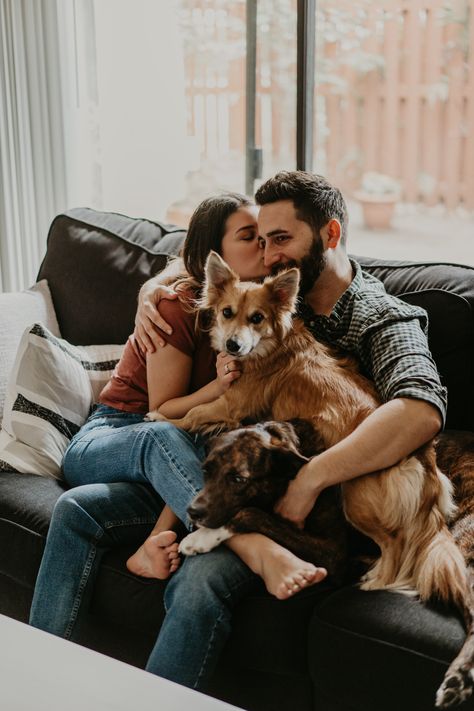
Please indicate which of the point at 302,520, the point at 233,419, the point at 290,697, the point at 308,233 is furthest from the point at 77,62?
the point at 290,697

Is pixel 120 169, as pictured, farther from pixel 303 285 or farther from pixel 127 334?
pixel 303 285

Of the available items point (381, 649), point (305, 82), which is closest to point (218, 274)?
point (381, 649)

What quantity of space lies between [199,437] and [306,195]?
2.38 feet

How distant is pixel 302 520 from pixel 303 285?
680mm

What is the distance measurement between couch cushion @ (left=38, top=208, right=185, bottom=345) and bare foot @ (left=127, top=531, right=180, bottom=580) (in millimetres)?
1001

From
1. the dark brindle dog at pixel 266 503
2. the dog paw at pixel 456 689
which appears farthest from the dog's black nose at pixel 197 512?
the dog paw at pixel 456 689

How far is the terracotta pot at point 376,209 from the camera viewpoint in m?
4.16

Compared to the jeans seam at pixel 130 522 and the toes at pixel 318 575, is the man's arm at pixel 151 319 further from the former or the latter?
the toes at pixel 318 575

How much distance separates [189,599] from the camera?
1827mm

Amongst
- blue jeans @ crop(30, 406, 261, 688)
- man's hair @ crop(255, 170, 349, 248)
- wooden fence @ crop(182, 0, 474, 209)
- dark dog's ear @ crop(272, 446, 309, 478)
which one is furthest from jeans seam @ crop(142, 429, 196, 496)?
wooden fence @ crop(182, 0, 474, 209)

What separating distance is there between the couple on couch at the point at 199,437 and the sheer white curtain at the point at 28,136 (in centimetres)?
161

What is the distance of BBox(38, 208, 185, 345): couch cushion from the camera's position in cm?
282

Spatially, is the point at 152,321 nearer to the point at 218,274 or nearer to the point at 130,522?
the point at 218,274

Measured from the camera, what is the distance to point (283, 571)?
182cm
